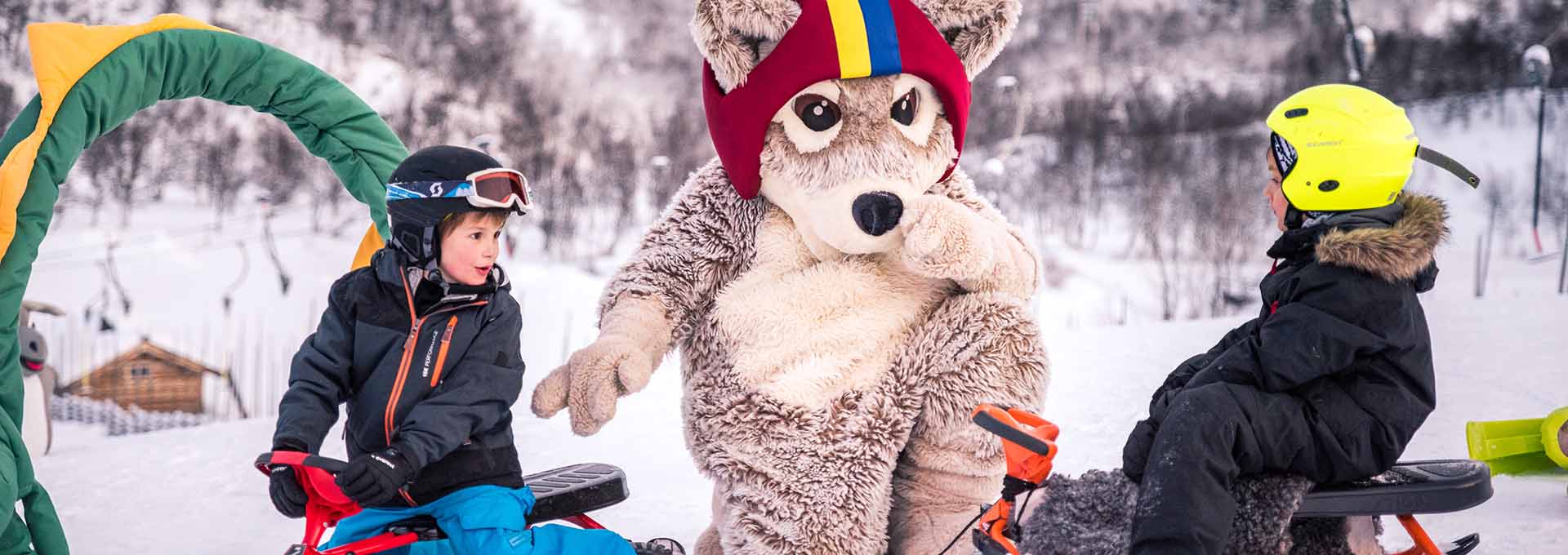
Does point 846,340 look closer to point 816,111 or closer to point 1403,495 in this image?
point 816,111

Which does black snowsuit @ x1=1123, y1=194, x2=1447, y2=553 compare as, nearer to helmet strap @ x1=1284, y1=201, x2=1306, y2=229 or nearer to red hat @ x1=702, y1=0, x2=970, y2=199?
helmet strap @ x1=1284, y1=201, x2=1306, y2=229

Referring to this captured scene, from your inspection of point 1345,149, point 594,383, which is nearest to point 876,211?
point 594,383

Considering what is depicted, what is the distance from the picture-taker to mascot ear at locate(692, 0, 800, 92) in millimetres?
1363

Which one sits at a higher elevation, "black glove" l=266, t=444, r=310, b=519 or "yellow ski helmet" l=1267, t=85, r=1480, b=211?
"yellow ski helmet" l=1267, t=85, r=1480, b=211

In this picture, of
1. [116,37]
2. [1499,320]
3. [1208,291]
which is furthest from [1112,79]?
[116,37]

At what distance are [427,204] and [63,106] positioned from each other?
0.43m

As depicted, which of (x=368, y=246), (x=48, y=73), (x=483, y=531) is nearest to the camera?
(x=483, y=531)

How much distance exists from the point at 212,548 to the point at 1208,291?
270 cm

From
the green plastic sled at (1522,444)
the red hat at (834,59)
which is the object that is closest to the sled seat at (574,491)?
the red hat at (834,59)

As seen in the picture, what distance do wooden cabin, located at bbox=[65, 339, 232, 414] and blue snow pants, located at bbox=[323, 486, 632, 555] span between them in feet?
6.08

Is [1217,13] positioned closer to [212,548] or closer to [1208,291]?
[1208,291]

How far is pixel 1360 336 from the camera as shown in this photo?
1082 millimetres

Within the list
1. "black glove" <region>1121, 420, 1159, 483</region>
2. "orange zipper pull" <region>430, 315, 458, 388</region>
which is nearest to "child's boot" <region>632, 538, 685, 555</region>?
"orange zipper pull" <region>430, 315, 458, 388</region>

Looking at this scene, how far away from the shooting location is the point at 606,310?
149cm
